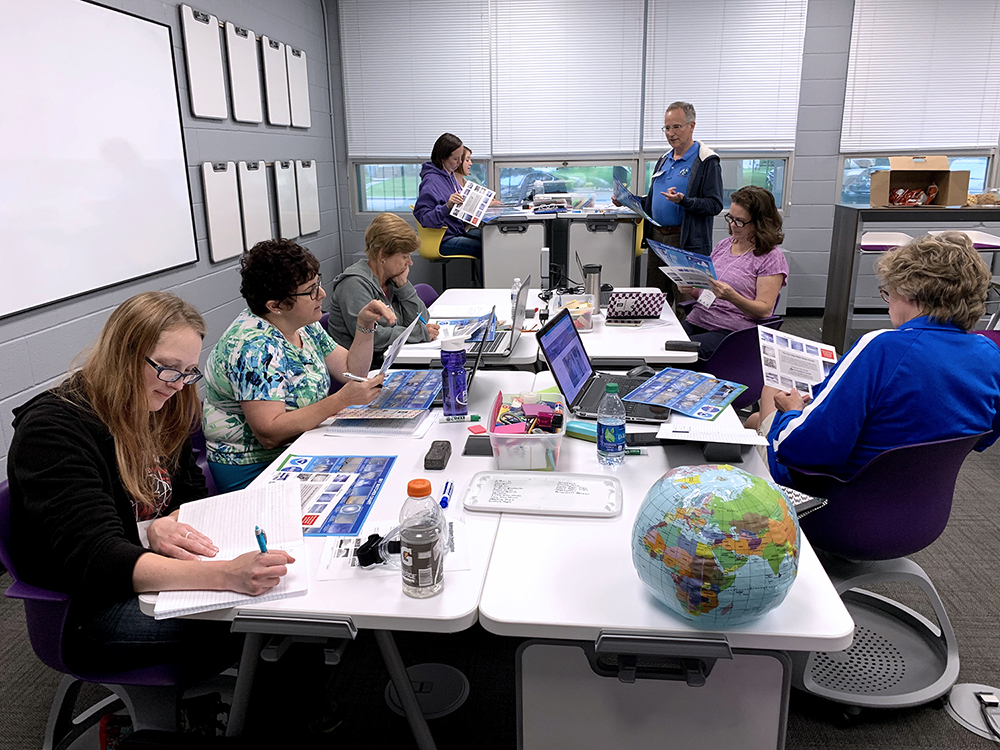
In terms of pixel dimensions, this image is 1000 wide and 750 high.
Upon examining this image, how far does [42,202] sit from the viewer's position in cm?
307

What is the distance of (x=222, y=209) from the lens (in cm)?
457

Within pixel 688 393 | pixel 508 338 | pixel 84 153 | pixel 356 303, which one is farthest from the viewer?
pixel 84 153

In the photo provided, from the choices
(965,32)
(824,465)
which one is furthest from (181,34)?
(965,32)

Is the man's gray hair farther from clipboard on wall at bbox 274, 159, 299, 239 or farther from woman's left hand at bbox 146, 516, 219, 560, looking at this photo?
woman's left hand at bbox 146, 516, 219, 560

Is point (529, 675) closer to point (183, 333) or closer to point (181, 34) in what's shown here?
point (183, 333)

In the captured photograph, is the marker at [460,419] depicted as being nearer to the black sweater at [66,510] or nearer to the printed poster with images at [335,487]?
the printed poster with images at [335,487]

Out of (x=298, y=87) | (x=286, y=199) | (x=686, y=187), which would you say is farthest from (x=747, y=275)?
(x=298, y=87)

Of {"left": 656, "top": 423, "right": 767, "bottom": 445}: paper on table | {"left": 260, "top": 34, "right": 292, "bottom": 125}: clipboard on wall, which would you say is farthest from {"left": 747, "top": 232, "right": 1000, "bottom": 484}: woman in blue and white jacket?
{"left": 260, "top": 34, "right": 292, "bottom": 125}: clipboard on wall

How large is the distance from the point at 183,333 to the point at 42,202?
6.45 ft

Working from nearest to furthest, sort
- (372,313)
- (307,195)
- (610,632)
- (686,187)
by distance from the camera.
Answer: (610,632) → (372,313) → (686,187) → (307,195)

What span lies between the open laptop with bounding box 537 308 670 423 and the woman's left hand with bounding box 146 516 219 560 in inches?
40.8

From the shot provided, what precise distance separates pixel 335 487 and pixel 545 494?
1.73 ft

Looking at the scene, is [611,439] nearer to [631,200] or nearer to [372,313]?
[372,313]

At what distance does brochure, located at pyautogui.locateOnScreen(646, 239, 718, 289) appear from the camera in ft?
10.8
